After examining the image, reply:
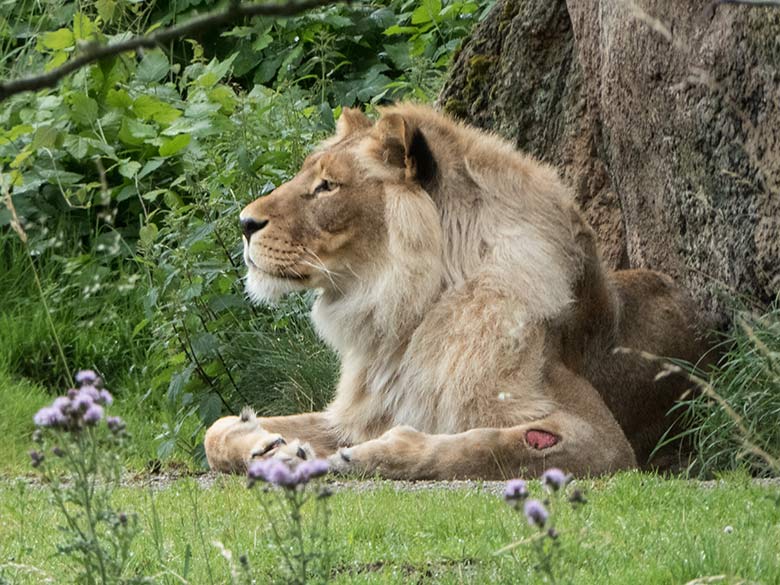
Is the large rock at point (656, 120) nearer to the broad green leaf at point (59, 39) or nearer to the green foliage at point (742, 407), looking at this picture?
the green foliage at point (742, 407)

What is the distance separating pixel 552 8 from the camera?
884 centimetres

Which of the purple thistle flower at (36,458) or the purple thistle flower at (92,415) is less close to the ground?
the purple thistle flower at (92,415)

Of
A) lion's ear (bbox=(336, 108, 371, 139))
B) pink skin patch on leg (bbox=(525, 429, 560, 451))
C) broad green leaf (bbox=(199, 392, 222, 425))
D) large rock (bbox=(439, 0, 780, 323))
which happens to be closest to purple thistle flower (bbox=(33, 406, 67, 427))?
pink skin patch on leg (bbox=(525, 429, 560, 451))

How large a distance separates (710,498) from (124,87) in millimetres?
7441

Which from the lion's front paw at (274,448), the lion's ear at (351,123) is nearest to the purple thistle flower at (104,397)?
the lion's front paw at (274,448)

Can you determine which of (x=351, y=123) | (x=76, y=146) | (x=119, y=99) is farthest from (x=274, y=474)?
(x=119, y=99)

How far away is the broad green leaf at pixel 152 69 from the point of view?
11.6m

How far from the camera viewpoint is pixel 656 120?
24.4ft

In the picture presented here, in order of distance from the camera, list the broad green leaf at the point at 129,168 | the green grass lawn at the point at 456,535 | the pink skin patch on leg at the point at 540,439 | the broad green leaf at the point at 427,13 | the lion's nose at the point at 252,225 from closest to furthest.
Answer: the green grass lawn at the point at 456,535 < the pink skin patch on leg at the point at 540,439 < the lion's nose at the point at 252,225 < the broad green leaf at the point at 129,168 < the broad green leaf at the point at 427,13

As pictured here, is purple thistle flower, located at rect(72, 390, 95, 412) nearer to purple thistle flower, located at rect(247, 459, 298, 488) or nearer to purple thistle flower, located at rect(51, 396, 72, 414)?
purple thistle flower, located at rect(51, 396, 72, 414)

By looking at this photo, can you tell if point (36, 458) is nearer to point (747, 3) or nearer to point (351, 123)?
point (747, 3)

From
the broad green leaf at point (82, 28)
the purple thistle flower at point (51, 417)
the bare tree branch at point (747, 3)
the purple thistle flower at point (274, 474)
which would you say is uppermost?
the bare tree branch at point (747, 3)

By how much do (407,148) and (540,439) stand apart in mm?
1472

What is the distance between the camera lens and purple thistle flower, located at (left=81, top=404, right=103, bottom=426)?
276 centimetres
